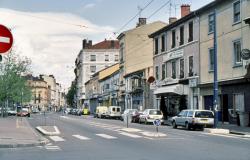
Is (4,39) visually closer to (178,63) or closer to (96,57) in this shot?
(178,63)

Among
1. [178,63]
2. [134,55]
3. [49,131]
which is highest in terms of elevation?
[134,55]

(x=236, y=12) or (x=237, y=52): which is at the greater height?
(x=236, y=12)

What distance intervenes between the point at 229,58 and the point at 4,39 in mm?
27712

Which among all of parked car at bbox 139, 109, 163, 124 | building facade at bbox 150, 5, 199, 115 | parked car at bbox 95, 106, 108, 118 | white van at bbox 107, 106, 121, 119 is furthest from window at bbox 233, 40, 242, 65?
parked car at bbox 95, 106, 108, 118

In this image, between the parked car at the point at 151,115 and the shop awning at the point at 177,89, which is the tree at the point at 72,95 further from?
the parked car at the point at 151,115

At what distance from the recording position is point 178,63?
50.9 metres

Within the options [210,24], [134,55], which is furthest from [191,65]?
[134,55]

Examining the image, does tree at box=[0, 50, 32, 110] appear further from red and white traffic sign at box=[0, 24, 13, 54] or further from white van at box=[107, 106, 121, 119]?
red and white traffic sign at box=[0, 24, 13, 54]

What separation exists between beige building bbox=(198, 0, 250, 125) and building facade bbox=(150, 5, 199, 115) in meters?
2.28

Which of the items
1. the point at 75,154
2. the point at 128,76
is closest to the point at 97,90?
the point at 128,76

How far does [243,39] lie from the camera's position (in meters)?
36.8

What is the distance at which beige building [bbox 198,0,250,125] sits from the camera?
36344 millimetres

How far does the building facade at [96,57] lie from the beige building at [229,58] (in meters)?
84.9

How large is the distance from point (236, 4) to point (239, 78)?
563cm
